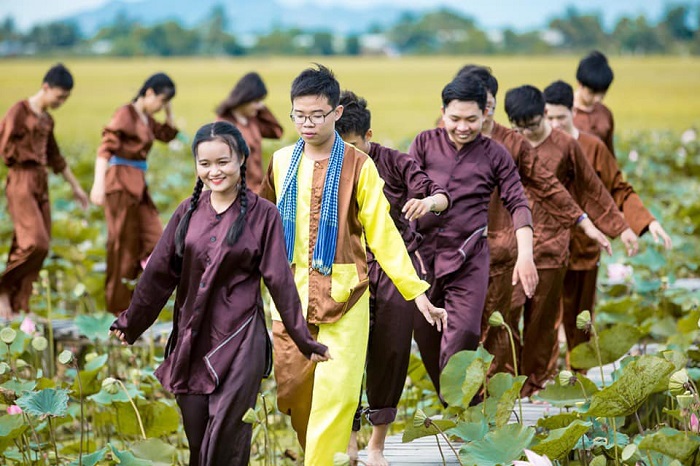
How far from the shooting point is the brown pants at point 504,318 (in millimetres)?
4719

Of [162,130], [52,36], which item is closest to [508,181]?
[162,130]

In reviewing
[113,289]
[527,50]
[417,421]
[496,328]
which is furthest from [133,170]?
[527,50]

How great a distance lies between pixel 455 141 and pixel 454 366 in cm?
88

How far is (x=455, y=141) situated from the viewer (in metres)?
4.45

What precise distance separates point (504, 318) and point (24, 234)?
3.13 metres

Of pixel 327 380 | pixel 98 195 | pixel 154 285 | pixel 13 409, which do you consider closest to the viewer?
pixel 154 285

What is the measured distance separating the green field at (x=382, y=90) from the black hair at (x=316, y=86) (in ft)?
50.6

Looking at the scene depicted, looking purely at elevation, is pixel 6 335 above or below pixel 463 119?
below

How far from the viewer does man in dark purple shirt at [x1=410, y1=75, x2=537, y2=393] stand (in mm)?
4336

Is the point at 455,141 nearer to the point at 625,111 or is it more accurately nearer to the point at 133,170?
the point at 133,170

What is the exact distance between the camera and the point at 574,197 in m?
5.33

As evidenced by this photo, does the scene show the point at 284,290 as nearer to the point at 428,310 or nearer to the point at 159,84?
the point at 428,310

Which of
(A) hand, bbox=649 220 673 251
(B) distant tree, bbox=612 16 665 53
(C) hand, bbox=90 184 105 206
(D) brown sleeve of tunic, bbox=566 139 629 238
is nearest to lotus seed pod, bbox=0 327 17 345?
(D) brown sleeve of tunic, bbox=566 139 629 238

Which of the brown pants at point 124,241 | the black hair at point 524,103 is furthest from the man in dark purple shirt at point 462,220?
the brown pants at point 124,241
